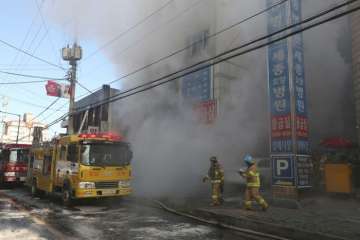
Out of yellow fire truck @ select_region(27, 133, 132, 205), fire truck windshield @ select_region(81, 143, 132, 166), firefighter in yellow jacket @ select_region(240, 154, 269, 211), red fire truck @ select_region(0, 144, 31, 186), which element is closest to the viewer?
firefighter in yellow jacket @ select_region(240, 154, 269, 211)

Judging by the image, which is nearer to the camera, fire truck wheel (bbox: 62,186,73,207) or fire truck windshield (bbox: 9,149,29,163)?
fire truck wheel (bbox: 62,186,73,207)

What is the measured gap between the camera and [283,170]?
937 centimetres

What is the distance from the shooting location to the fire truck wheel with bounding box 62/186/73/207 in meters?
10.6

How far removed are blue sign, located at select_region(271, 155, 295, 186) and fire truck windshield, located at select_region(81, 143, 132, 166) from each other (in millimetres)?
4232

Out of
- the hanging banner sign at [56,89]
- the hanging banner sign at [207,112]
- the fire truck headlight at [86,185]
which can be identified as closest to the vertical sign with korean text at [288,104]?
the hanging banner sign at [207,112]

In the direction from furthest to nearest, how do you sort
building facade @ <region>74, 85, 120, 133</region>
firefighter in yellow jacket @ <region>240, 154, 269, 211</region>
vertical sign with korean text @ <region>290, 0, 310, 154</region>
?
building facade @ <region>74, 85, 120, 133</region>, vertical sign with korean text @ <region>290, 0, 310, 154</region>, firefighter in yellow jacket @ <region>240, 154, 269, 211</region>

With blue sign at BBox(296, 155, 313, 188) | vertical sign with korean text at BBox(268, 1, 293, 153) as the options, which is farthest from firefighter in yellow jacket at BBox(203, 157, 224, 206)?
blue sign at BBox(296, 155, 313, 188)

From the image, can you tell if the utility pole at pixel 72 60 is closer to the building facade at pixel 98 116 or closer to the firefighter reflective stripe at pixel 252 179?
the building facade at pixel 98 116

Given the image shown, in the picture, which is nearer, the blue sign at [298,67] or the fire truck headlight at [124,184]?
the blue sign at [298,67]

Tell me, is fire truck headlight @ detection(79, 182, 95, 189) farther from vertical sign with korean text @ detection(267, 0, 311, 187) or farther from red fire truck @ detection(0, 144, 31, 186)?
red fire truck @ detection(0, 144, 31, 186)

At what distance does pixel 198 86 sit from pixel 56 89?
9735 mm

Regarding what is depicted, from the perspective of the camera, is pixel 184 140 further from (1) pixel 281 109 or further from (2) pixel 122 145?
(1) pixel 281 109

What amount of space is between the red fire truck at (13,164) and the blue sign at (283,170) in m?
12.3

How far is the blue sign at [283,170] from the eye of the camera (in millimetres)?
9172
